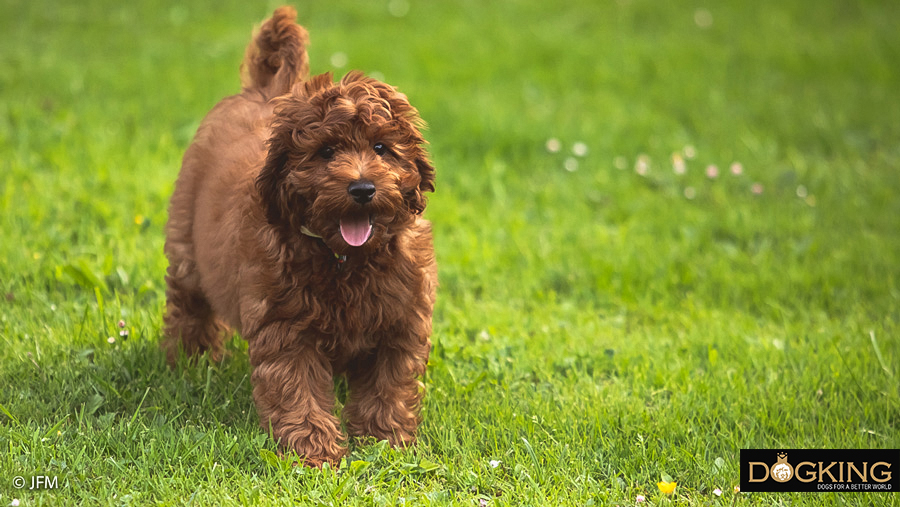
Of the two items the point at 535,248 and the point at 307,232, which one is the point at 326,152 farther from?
the point at 535,248

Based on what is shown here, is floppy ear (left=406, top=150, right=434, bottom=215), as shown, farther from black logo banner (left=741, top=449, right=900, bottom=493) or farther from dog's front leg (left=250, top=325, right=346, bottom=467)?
black logo banner (left=741, top=449, right=900, bottom=493)

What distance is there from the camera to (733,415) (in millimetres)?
4246

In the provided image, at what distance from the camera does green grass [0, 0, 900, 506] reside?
376 centimetres

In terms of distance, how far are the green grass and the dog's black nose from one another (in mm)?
1031

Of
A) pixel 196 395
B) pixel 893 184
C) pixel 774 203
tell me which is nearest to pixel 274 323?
pixel 196 395

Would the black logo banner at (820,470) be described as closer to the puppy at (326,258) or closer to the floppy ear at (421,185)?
the puppy at (326,258)

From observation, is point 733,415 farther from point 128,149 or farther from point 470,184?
point 128,149

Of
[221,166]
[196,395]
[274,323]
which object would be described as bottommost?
[196,395]

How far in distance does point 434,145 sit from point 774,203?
8.54 feet

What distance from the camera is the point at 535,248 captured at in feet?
20.5

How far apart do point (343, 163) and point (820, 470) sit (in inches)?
91.3

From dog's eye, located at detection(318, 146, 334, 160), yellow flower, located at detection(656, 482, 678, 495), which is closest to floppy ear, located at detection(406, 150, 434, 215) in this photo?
dog's eye, located at detection(318, 146, 334, 160)

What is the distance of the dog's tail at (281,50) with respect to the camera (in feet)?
14.5

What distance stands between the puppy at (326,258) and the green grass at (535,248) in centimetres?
19
